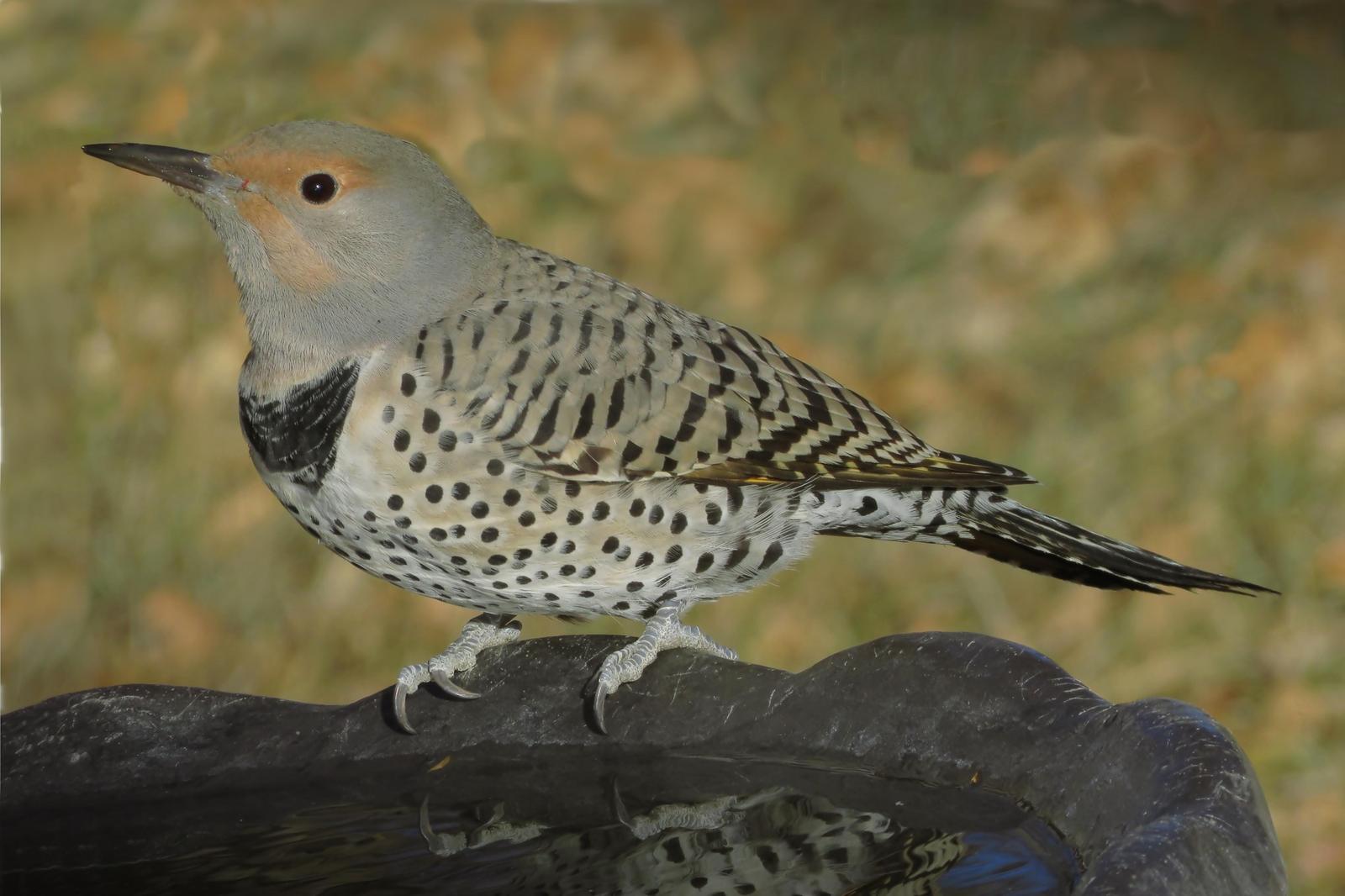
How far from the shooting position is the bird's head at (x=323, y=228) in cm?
297

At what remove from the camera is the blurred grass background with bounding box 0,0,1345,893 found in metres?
5.93

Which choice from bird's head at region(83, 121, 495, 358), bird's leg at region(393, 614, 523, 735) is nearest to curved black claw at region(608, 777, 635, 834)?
bird's leg at region(393, 614, 523, 735)

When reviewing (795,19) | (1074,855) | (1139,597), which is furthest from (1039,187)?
(1074,855)

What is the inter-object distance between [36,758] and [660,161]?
4.64 m

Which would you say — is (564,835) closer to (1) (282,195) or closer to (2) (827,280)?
(1) (282,195)

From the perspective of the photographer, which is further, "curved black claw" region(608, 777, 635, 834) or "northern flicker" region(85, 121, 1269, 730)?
"northern flicker" region(85, 121, 1269, 730)

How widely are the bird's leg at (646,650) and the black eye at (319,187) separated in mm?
994

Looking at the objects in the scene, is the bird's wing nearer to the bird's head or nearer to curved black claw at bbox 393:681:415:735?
the bird's head

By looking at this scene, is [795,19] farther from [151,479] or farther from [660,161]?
[151,479]

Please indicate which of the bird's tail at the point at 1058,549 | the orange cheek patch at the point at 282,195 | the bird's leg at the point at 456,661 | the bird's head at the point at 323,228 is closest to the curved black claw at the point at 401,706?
the bird's leg at the point at 456,661

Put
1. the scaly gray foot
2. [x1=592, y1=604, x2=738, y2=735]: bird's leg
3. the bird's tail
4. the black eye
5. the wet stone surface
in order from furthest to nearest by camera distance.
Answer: the bird's tail
the black eye
[x1=592, y1=604, x2=738, y2=735]: bird's leg
the scaly gray foot
the wet stone surface

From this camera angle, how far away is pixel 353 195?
304cm

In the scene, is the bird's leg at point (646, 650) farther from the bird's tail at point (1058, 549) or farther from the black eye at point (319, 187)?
the black eye at point (319, 187)

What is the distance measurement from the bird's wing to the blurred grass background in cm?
259
